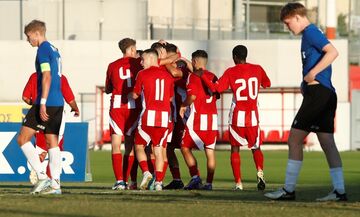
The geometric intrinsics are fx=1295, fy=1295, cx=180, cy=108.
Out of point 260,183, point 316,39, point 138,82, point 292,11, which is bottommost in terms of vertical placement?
point 260,183

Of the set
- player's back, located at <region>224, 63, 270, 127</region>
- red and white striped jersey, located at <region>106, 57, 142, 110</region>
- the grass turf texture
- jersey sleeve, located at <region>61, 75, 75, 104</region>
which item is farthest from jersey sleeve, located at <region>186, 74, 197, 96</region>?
the grass turf texture

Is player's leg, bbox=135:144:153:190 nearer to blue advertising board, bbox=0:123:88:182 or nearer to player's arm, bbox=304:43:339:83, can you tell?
player's arm, bbox=304:43:339:83

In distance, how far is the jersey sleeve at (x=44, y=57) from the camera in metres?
15.3

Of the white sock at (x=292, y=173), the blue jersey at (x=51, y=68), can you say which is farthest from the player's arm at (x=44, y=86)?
the white sock at (x=292, y=173)

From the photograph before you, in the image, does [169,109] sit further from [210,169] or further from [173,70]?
[210,169]

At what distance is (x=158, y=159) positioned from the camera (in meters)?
17.4

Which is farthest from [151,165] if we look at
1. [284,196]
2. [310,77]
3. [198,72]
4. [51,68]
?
[310,77]

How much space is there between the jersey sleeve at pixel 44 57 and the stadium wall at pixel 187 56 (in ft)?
94.2

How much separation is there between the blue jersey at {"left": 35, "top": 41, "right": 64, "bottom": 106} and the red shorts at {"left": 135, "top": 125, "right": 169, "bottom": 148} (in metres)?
2.17

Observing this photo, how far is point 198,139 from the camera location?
18500 mm

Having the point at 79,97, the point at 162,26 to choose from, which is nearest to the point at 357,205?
the point at 79,97

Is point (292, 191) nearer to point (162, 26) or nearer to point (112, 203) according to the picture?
point (112, 203)

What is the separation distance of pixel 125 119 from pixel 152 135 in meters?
0.87

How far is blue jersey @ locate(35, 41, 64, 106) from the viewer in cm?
1535
